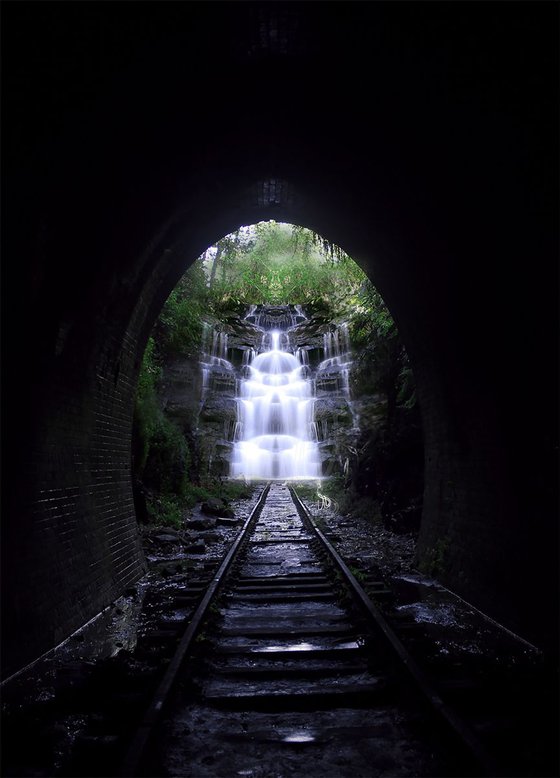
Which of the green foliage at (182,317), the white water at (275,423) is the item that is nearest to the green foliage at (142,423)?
the green foliage at (182,317)

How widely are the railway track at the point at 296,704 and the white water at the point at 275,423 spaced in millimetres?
23169

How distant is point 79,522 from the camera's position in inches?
196

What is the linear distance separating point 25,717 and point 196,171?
5.42m

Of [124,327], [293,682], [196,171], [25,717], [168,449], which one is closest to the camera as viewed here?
[25,717]

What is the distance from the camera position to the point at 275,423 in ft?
97.7

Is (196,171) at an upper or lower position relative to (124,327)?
upper

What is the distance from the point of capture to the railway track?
2.31 meters

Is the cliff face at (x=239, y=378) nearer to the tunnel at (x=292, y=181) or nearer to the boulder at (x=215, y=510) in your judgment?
the boulder at (x=215, y=510)

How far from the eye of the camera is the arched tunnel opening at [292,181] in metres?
3.05

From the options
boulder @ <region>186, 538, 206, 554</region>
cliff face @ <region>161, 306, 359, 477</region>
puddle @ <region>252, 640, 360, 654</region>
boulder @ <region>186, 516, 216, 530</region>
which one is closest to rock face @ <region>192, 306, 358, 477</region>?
cliff face @ <region>161, 306, 359, 477</region>

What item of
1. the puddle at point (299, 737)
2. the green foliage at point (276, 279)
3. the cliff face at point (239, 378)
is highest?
the green foliage at point (276, 279)

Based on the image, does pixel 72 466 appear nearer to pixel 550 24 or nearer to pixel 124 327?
pixel 124 327

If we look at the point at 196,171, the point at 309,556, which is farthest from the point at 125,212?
the point at 309,556

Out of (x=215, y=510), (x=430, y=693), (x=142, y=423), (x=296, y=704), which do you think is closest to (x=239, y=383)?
(x=215, y=510)
